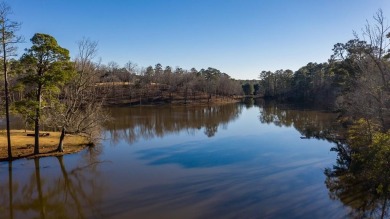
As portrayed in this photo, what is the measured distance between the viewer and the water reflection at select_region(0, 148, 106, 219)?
13852 millimetres

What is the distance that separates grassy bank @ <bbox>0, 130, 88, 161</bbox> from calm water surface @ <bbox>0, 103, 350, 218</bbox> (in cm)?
138

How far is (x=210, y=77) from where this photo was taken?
10294 centimetres

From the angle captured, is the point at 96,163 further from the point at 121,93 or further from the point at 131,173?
the point at 121,93

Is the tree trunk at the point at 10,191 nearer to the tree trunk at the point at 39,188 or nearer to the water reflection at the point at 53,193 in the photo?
the water reflection at the point at 53,193

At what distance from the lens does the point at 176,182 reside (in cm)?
1794

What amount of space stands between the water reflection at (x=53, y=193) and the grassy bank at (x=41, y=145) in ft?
9.92

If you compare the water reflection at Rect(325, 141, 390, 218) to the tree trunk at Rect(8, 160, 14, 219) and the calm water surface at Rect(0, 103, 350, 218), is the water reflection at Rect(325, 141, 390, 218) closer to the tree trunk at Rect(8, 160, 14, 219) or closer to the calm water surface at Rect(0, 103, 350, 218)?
the calm water surface at Rect(0, 103, 350, 218)

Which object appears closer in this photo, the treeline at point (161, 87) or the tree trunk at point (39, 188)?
the tree trunk at point (39, 188)

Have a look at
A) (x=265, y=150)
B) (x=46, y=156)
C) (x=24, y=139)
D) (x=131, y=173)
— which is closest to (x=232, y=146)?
(x=265, y=150)

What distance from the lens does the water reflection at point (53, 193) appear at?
45.4 ft

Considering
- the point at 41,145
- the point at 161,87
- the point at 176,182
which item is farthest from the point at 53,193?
the point at 161,87

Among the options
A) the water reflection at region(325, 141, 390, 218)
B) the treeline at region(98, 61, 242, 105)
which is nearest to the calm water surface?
the water reflection at region(325, 141, 390, 218)

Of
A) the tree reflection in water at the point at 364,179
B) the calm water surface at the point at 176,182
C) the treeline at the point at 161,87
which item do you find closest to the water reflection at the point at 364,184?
the tree reflection in water at the point at 364,179

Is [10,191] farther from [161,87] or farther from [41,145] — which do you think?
[161,87]
